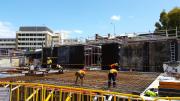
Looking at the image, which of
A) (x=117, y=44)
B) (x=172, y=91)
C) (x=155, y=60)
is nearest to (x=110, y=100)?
(x=172, y=91)

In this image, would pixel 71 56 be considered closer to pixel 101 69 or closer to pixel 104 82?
pixel 101 69

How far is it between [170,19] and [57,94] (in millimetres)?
37770

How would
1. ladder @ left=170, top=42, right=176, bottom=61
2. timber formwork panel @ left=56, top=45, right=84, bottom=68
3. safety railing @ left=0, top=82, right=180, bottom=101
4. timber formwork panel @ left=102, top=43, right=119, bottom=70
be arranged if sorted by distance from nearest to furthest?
safety railing @ left=0, top=82, right=180, bottom=101
ladder @ left=170, top=42, right=176, bottom=61
timber formwork panel @ left=102, top=43, right=119, bottom=70
timber formwork panel @ left=56, top=45, right=84, bottom=68

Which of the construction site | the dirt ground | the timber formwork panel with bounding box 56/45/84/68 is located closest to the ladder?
the construction site

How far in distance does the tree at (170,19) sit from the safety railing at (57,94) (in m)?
35.1

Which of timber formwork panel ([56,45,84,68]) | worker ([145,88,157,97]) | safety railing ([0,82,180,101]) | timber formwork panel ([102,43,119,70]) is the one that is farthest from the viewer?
timber formwork panel ([56,45,84,68])

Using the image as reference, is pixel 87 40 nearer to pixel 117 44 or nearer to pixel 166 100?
pixel 117 44

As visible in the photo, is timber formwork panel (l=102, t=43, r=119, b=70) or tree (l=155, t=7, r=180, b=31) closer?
timber formwork panel (l=102, t=43, r=119, b=70)

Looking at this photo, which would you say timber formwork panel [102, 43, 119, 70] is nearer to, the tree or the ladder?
the ladder

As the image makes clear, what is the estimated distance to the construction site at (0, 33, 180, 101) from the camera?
1471 cm

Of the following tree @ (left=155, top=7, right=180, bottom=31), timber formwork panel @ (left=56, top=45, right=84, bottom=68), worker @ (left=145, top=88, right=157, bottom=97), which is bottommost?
worker @ (left=145, top=88, right=157, bottom=97)

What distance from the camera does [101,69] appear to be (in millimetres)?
37688

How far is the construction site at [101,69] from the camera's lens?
48.3 ft

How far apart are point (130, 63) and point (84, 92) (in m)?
22.5
